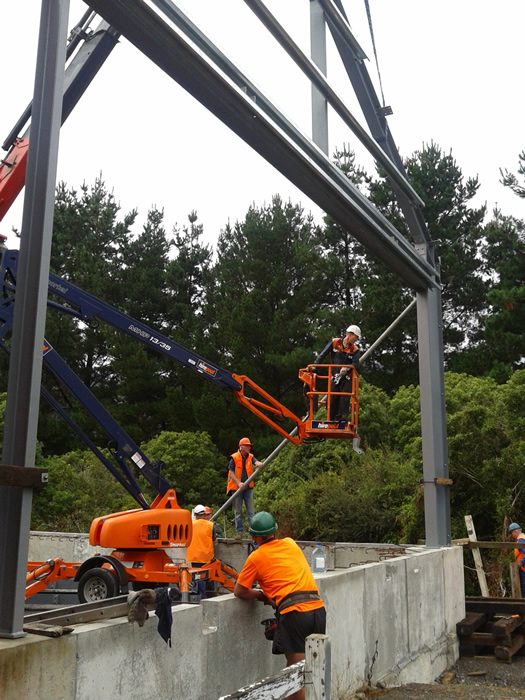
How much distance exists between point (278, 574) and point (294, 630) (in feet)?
1.39

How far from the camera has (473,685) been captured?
938 cm

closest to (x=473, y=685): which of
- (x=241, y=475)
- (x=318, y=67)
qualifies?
(x=241, y=475)

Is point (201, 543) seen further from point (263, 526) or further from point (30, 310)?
point (30, 310)

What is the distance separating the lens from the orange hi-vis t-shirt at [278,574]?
5.88m

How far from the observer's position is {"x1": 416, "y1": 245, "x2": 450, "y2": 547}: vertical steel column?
469 inches

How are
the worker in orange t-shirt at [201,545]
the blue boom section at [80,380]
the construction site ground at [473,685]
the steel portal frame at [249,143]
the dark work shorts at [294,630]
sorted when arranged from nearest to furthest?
the steel portal frame at [249,143] → the dark work shorts at [294,630] → the construction site ground at [473,685] → the blue boom section at [80,380] → the worker in orange t-shirt at [201,545]

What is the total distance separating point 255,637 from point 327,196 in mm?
5296

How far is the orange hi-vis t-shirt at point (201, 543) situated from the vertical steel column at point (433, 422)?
328 cm

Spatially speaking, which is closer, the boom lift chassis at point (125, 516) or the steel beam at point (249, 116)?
the steel beam at point (249, 116)

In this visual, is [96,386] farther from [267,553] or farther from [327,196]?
[267,553]

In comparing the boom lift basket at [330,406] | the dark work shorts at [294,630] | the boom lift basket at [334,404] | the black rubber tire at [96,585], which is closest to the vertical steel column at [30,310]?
the dark work shorts at [294,630]

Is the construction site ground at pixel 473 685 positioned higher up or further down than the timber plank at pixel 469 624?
further down

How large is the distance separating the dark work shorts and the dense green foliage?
1336 centimetres

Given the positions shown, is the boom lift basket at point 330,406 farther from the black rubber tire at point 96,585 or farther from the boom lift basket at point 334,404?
the black rubber tire at point 96,585
